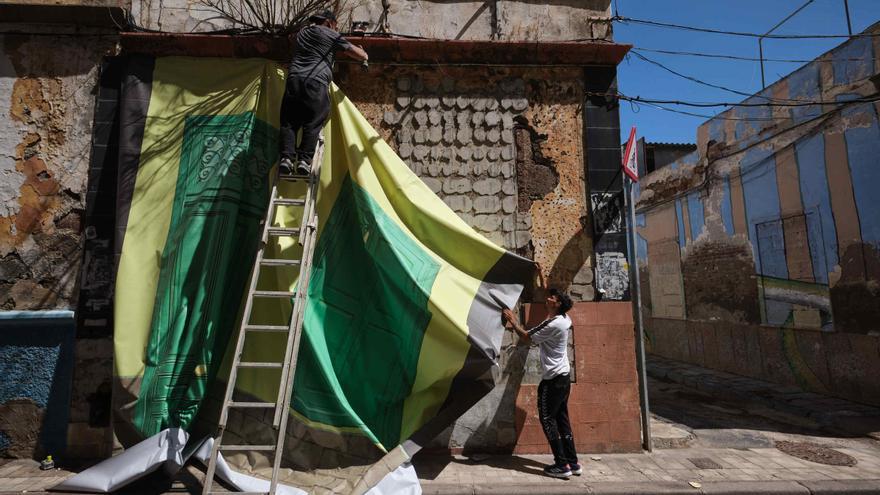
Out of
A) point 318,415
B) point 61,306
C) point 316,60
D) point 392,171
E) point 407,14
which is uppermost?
point 407,14

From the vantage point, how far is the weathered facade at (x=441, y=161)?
4.60m

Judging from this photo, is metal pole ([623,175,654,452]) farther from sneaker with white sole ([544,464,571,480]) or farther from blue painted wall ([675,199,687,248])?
blue painted wall ([675,199,687,248])

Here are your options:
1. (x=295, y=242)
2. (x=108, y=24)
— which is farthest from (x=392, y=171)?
(x=108, y=24)

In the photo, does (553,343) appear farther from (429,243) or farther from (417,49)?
(417,49)

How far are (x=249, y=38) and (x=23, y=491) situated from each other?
449cm

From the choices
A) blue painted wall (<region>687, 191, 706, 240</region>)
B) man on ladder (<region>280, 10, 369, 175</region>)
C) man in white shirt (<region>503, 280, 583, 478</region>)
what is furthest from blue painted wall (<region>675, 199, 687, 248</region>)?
man on ladder (<region>280, 10, 369, 175</region>)

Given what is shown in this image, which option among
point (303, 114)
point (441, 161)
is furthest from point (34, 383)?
point (441, 161)

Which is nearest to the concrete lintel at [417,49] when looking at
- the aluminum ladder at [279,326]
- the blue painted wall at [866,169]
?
the aluminum ladder at [279,326]

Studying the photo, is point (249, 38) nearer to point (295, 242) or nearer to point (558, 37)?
point (295, 242)

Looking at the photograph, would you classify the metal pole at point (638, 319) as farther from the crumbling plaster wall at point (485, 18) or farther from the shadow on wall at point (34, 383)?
the shadow on wall at point (34, 383)

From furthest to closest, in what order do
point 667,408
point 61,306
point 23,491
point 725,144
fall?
point 725,144 → point 667,408 → point 61,306 → point 23,491

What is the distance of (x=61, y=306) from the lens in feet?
15.1

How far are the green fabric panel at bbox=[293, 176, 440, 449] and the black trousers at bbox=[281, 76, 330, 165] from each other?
62 cm

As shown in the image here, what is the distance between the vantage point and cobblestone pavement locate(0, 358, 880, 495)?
12.6ft
